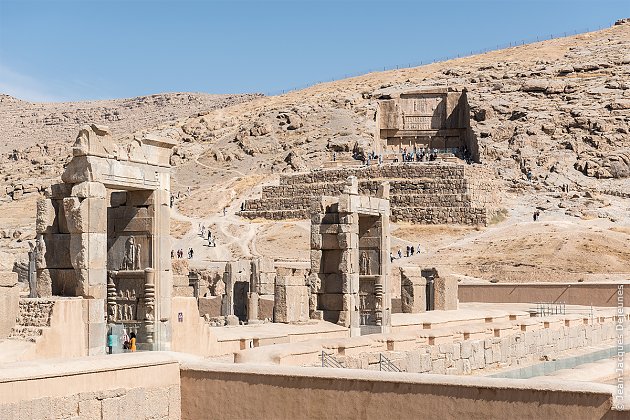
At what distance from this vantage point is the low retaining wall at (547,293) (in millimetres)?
28578

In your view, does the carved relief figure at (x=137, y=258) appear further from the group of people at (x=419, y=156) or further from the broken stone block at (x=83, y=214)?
the group of people at (x=419, y=156)

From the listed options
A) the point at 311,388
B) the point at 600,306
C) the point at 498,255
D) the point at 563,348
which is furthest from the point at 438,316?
the point at 498,255

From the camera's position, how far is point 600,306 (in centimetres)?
2853

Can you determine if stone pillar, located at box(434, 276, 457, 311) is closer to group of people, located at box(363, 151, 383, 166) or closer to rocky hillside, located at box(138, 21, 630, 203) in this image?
rocky hillside, located at box(138, 21, 630, 203)

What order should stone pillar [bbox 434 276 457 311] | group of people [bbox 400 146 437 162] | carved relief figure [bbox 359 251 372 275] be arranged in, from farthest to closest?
A: group of people [bbox 400 146 437 162] < stone pillar [bbox 434 276 457 311] < carved relief figure [bbox 359 251 372 275]

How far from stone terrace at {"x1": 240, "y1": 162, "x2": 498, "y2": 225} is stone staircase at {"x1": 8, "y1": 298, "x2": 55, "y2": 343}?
1354 inches

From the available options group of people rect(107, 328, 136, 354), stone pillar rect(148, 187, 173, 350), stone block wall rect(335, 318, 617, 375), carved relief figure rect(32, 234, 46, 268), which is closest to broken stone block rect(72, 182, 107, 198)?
carved relief figure rect(32, 234, 46, 268)

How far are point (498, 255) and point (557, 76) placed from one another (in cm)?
3461

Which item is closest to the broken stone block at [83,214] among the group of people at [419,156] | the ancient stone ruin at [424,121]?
the group of people at [419,156]

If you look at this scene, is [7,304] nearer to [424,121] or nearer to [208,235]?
[208,235]

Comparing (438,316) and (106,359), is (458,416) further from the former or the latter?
(438,316)

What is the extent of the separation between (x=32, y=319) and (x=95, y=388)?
4431mm

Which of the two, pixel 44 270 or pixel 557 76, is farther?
pixel 557 76

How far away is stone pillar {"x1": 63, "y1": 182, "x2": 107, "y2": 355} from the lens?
1377 cm
